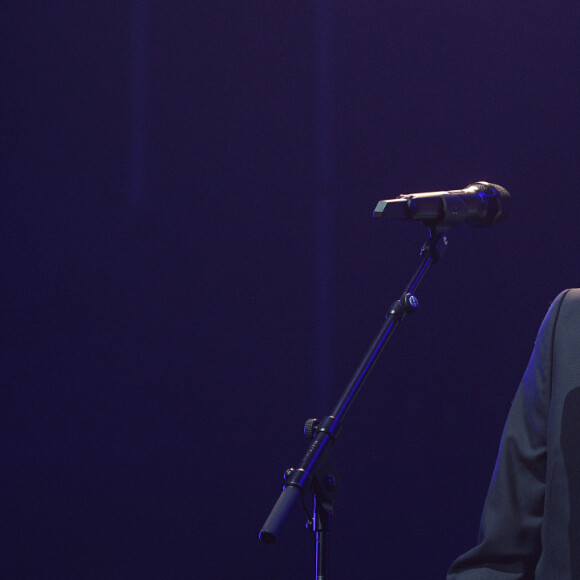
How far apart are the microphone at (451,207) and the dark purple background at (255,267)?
1.03 metres


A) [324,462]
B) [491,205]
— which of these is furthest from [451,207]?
[324,462]

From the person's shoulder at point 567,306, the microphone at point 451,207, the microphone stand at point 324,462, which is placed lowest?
the microphone stand at point 324,462

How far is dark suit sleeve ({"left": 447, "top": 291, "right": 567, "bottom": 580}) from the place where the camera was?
0.94 m

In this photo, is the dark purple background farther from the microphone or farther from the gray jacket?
the gray jacket

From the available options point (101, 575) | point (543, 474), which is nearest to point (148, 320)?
point (101, 575)

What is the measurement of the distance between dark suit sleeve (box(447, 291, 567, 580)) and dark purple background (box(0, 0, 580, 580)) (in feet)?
4.75

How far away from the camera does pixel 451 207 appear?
138cm

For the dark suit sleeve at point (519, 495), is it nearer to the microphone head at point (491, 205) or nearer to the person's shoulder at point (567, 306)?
the person's shoulder at point (567, 306)

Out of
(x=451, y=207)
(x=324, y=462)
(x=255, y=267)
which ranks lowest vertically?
(x=324, y=462)

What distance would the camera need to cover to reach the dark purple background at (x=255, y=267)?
7.36ft

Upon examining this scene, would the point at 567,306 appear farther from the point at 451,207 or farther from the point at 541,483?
the point at 451,207

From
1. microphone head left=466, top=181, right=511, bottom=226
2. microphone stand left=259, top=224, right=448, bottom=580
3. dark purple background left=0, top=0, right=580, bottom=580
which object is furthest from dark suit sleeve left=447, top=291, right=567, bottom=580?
dark purple background left=0, top=0, right=580, bottom=580

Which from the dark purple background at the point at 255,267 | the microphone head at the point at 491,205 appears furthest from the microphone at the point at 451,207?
the dark purple background at the point at 255,267

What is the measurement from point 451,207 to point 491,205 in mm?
120
